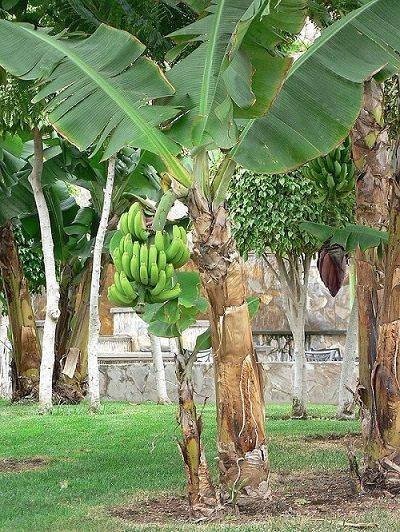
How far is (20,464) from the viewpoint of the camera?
8.14 meters

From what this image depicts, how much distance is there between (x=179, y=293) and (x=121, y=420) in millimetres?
6337

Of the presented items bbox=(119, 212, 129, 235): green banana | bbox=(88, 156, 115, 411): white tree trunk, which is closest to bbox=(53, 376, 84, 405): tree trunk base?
bbox=(88, 156, 115, 411): white tree trunk

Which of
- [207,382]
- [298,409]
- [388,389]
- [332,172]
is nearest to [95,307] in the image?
[298,409]

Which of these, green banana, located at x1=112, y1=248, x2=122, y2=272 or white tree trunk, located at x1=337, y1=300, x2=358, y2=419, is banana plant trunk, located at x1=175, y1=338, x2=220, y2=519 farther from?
white tree trunk, located at x1=337, y1=300, x2=358, y2=419

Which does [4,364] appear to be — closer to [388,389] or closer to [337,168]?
[337,168]

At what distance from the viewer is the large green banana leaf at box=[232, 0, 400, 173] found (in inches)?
212

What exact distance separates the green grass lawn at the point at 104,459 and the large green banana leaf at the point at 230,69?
2.46 meters

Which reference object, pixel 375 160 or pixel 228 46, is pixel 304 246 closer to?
pixel 375 160

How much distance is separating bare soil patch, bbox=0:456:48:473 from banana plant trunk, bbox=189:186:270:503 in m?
2.83

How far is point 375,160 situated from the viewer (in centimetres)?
677

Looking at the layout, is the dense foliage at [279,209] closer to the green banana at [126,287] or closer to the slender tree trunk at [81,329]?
the slender tree trunk at [81,329]

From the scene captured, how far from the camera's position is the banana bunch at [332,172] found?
25.3 feet

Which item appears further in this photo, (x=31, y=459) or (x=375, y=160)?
(x=31, y=459)

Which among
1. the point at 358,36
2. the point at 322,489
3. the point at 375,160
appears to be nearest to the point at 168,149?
the point at 358,36
